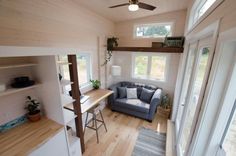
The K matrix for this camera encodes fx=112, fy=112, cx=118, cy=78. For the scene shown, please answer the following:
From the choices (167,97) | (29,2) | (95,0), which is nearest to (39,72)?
(29,2)

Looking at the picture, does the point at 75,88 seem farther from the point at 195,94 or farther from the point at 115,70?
the point at 115,70

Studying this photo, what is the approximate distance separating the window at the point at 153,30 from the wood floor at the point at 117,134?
254cm

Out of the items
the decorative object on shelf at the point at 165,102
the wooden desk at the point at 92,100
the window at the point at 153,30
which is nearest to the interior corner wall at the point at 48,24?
the wooden desk at the point at 92,100

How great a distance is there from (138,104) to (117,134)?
1.03 m

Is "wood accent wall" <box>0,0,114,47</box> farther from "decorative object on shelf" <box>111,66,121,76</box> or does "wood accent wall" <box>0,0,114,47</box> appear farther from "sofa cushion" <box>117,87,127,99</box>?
"sofa cushion" <box>117,87,127,99</box>

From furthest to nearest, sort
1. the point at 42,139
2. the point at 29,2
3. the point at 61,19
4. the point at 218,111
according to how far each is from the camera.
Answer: the point at 61,19 < the point at 29,2 < the point at 42,139 < the point at 218,111

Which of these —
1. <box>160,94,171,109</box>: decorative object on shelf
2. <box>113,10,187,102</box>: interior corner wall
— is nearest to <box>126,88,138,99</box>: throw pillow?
<box>113,10,187,102</box>: interior corner wall

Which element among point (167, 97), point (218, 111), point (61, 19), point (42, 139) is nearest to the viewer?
point (218, 111)

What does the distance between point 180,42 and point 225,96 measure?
2.39m

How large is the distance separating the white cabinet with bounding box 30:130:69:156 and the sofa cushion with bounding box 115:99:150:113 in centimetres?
198

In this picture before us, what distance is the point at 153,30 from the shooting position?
11.7 ft

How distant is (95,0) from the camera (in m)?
2.34

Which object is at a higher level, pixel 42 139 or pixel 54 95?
pixel 54 95

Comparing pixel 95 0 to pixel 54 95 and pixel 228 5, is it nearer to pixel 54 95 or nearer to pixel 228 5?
pixel 54 95
